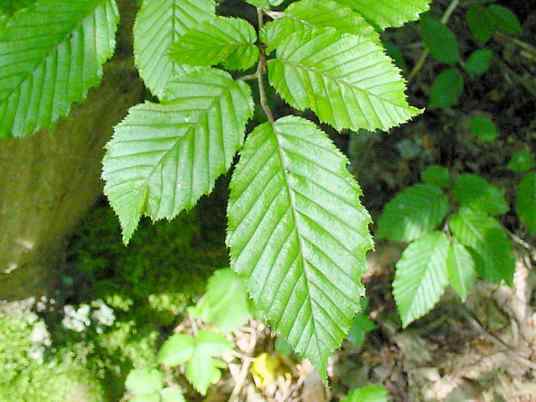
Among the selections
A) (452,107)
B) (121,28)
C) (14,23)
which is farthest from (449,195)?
(14,23)

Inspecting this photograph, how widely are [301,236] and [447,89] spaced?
7.21 ft

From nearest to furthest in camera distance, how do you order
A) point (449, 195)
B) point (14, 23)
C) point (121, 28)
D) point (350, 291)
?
1. point (350, 291)
2. point (14, 23)
3. point (121, 28)
4. point (449, 195)

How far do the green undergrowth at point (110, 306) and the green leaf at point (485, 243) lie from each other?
1.01 meters

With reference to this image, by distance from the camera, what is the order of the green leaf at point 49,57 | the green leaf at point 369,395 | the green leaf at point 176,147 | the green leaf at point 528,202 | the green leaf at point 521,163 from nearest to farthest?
the green leaf at point 176,147 < the green leaf at point 49,57 < the green leaf at point 369,395 < the green leaf at point 528,202 < the green leaf at point 521,163

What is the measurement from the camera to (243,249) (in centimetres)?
102

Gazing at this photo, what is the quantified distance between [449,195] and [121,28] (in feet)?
5.13

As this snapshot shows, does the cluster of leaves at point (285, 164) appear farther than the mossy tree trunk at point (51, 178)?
No

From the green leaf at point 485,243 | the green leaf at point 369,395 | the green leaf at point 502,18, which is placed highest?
the green leaf at point 502,18

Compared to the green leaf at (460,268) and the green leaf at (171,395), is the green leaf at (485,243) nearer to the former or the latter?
the green leaf at (460,268)

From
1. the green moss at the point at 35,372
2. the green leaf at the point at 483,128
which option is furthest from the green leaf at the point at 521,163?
the green moss at the point at 35,372

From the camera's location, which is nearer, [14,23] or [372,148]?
[14,23]

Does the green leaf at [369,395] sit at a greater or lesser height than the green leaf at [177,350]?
greater

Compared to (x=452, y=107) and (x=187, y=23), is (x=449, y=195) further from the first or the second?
(x=187, y=23)

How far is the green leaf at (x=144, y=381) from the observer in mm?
2104
